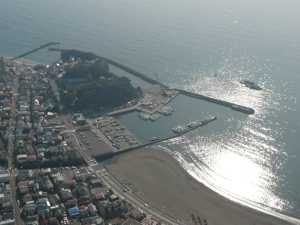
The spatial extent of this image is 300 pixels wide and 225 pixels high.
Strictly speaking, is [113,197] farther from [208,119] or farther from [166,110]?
[208,119]

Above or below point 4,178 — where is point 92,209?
above

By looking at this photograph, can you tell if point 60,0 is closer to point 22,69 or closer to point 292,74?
point 22,69

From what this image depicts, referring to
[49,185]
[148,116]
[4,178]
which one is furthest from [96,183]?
[148,116]

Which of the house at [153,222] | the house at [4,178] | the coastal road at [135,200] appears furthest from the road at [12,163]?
the house at [153,222]

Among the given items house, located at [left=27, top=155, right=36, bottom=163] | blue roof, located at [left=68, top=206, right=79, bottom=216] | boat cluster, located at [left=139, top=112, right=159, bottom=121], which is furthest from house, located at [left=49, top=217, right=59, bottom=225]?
boat cluster, located at [left=139, top=112, right=159, bottom=121]

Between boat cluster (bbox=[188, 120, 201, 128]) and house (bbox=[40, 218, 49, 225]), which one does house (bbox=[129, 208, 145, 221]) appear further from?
boat cluster (bbox=[188, 120, 201, 128])

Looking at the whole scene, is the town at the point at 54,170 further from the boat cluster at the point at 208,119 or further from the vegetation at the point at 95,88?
the boat cluster at the point at 208,119
